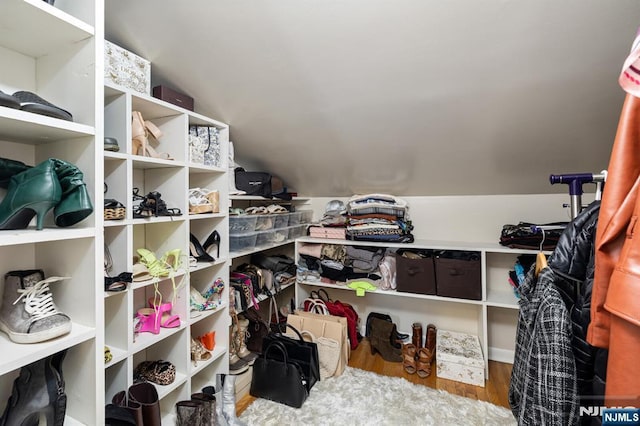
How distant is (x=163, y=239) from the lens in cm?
151

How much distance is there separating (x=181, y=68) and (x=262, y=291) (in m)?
1.50

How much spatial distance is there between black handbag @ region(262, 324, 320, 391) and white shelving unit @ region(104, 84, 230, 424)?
1.07 ft

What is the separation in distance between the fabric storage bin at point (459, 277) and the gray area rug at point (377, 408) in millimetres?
640

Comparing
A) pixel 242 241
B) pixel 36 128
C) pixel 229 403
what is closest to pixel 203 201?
pixel 242 241

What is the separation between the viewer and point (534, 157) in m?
1.76

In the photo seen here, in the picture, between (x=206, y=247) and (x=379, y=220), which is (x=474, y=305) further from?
(x=206, y=247)

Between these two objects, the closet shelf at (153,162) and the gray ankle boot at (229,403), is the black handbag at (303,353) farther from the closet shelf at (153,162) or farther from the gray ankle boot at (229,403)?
the closet shelf at (153,162)

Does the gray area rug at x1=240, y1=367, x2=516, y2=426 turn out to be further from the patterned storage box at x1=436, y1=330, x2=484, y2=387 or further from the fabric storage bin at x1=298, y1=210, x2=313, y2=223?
the fabric storage bin at x1=298, y1=210, x2=313, y2=223

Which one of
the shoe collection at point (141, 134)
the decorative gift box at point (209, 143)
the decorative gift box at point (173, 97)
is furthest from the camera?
the decorative gift box at point (209, 143)

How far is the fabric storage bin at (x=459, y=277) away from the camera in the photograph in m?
2.00

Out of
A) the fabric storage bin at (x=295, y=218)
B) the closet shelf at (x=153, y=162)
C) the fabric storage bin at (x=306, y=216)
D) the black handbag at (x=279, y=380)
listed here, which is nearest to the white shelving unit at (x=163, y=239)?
the closet shelf at (x=153, y=162)

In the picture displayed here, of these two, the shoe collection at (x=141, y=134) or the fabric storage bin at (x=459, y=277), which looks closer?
the shoe collection at (x=141, y=134)

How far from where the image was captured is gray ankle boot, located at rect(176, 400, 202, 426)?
1335mm

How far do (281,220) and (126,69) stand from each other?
138 centimetres
